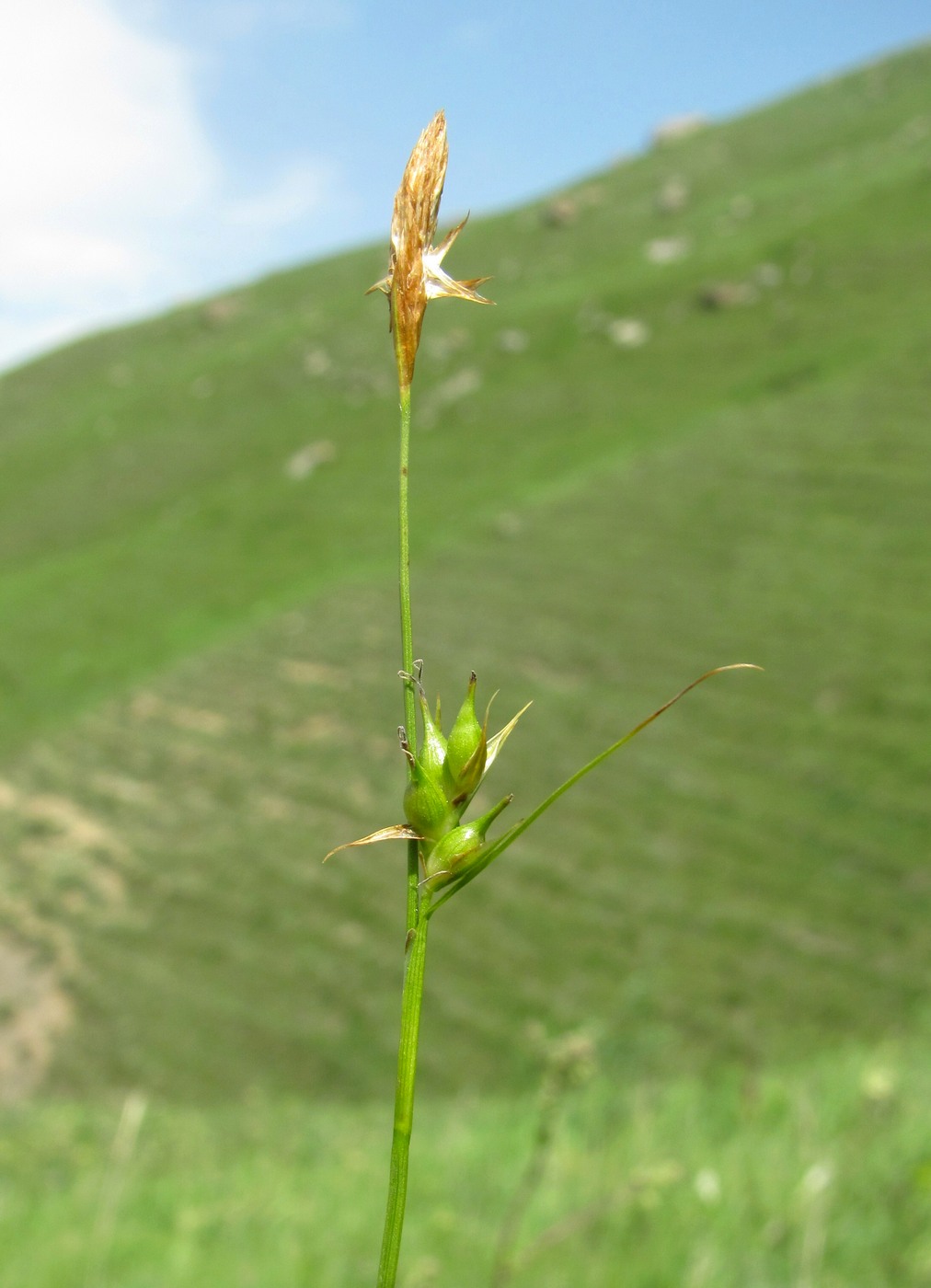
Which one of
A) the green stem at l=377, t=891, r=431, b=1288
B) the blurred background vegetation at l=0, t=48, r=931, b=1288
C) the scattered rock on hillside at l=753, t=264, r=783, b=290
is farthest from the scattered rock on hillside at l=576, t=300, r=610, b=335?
the green stem at l=377, t=891, r=431, b=1288

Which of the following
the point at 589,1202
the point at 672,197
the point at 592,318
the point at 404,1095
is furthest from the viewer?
the point at 672,197

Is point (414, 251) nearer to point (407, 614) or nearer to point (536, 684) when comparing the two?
point (407, 614)

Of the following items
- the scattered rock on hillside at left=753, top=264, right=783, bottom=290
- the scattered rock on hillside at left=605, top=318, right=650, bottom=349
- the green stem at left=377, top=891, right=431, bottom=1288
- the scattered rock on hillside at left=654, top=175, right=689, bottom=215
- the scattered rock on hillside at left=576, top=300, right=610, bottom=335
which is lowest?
the green stem at left=377, top=891, right=431, bottom=1288

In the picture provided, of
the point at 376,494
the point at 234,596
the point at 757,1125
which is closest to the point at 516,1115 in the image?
the point at 757,1125

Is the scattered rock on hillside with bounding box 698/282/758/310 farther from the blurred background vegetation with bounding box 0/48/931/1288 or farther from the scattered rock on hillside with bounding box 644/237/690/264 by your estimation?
the scattered rock on hillside with bounding box 644/237/690/264

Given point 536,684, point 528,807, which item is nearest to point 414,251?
point 528,807

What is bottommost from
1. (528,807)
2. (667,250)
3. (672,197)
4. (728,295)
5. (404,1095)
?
(404,1095)
